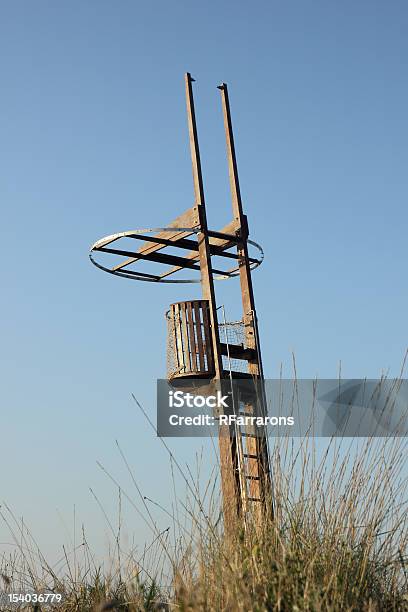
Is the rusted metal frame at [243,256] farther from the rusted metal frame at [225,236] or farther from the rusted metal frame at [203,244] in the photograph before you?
the rusted metal frame at [203,244]

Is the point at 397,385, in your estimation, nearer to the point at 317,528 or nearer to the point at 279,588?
the point at 317,528

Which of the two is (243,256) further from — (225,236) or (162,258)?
(162,258)

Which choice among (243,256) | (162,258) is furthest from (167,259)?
(243,256)

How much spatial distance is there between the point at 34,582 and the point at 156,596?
997mm

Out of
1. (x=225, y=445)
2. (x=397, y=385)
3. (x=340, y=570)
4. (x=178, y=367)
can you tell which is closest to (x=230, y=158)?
(x=178, y=367)

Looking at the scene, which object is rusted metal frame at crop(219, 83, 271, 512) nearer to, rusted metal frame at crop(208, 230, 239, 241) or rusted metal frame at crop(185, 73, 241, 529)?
rusted metal frame at crop(208, 230, 239, 241)

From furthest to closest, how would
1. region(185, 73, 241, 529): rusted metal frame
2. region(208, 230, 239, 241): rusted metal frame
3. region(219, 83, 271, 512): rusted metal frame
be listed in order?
region(208, 230, 239, 241): rusted metal frame
region(219, 83, 271, 512): rusted metal frame
region(185, 73, 241, 529): rusted metal frame

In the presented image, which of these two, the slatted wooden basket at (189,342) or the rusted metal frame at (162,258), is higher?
the rusted metal frame at (162,258)

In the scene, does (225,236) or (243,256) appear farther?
(243,256)

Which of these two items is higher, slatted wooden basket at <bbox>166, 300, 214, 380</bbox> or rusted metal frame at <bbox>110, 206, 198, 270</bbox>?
rusted metal frame at <bbox>110, 206, 198, 270</bbox>

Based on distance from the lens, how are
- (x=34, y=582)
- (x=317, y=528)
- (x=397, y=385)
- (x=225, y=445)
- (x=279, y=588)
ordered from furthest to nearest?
1. (x=225, y=445)
2. (x=34, y=582)
3. (x=397, y=385)
4. (x=317, y=528)
5. (x=279, y=588)

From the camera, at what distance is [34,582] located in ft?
15.8

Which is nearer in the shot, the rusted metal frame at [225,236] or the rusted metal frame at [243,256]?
the rusted metal frame at [243,256]

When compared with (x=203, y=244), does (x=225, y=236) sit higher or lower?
higher
